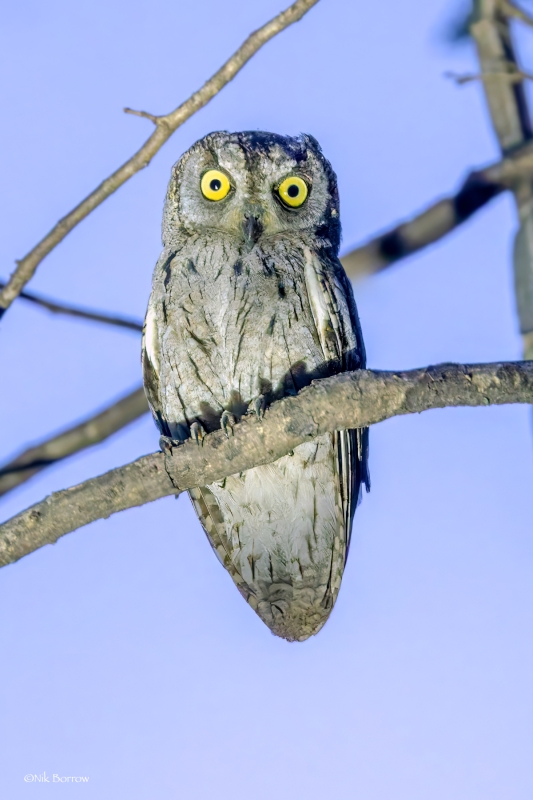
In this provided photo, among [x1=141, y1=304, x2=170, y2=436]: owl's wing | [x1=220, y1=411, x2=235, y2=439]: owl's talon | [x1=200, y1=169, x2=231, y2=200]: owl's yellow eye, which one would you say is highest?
[x1=200, y1=169, x2=231, y2=200]: owl's yellow eye

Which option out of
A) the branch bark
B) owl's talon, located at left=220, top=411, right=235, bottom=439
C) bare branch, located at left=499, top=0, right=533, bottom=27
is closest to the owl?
owl's talon, located at left=220, top=411, right=235, bottom=439

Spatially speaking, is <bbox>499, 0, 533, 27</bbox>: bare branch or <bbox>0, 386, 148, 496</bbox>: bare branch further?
<bbox>0, 386, 148, 496</bbox>: bare branch

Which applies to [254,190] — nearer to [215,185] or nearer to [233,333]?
[215,185]

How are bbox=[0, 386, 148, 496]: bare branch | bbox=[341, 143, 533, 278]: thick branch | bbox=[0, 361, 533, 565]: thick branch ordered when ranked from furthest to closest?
bbox=[341, 143, 533, 278]: thick branch < bbox=[0, 386, 148, 496]: bare branch < bbox=[0, 361, 533, 565]: thick branch

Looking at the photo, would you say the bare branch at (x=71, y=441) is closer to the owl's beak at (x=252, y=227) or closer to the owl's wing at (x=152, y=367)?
the owl's wing at (x=152, y=367)

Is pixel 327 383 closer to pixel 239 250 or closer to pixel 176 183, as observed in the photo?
pixel 239 250

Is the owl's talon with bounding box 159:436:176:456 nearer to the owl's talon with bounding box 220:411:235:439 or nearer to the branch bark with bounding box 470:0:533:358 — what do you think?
the owl's talon with bounding box 220:411:235:439

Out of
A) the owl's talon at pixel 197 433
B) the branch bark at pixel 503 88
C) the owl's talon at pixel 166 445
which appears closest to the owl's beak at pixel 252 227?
the owl's talon at pixel 197 433
